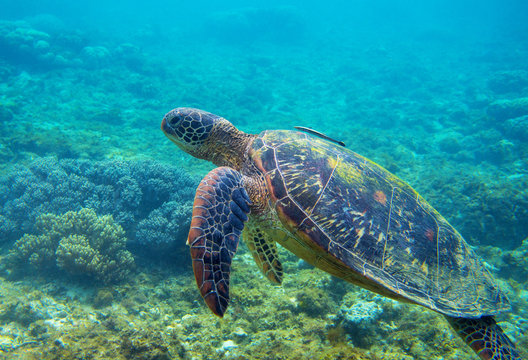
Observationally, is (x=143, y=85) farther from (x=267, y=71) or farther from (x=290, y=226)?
(x=290, y=226)

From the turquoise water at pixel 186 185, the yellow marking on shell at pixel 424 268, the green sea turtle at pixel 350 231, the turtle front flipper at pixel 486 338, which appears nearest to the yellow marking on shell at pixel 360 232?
the green sea turtle at pixel 350 231

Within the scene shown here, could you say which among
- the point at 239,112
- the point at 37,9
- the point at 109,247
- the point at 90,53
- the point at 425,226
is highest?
the point at 37,9

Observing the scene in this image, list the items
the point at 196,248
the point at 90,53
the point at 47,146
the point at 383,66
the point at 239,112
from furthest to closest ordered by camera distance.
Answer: the point at 383,66 < the point at 90,53 < the point at 239,112 < the point at 47,146 < the point at 196,248

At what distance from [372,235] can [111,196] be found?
5.32 m

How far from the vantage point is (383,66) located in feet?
85.0

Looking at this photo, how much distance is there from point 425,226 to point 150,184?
5105 mm

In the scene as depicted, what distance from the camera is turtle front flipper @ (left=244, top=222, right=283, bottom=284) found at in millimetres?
3076

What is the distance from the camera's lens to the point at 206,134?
3.52 m

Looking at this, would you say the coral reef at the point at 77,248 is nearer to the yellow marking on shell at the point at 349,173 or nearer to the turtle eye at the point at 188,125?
the turtle eye at the point at 188,125

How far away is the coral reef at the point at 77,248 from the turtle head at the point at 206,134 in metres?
2.12

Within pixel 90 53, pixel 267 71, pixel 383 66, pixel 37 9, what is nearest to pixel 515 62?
pixel 383 66

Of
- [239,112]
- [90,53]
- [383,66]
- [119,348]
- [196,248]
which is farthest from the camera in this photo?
[383,66]

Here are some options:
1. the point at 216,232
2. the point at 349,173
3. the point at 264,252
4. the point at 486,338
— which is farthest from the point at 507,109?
the point at 216,232

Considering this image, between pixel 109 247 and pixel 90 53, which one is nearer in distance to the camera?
pixel 109 247
